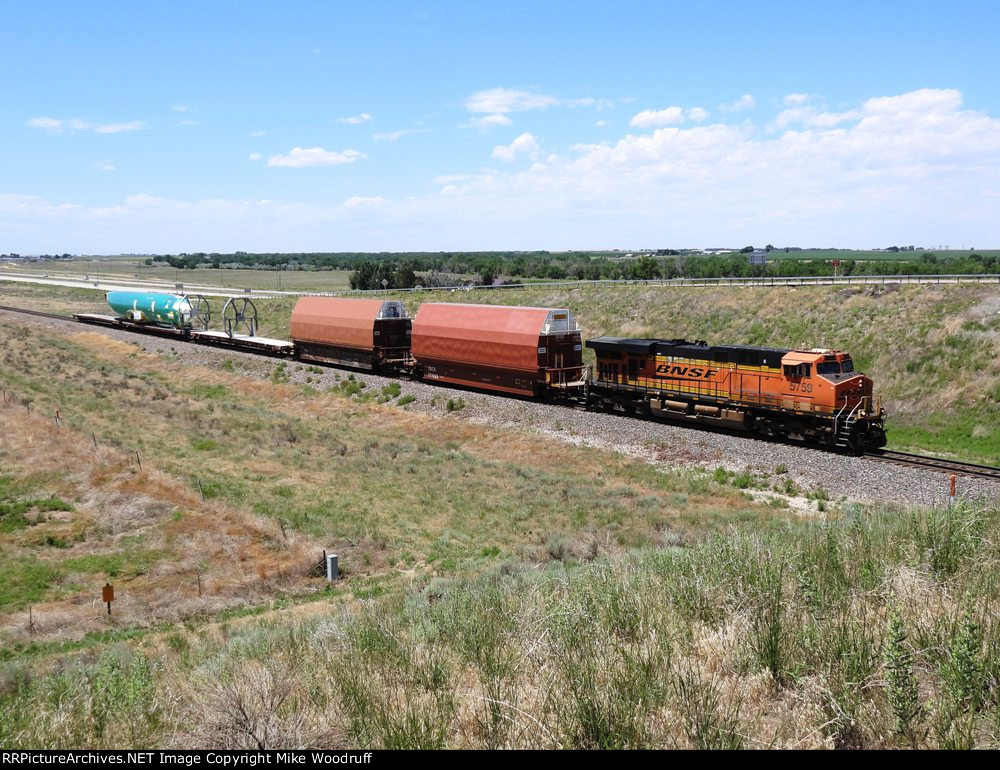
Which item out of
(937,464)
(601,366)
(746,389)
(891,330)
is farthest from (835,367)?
(891,330)

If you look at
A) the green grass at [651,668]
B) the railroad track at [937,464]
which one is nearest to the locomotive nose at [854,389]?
the railroad track at [937,464]

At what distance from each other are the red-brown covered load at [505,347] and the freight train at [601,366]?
6 centimetres

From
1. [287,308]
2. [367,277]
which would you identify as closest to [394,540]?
[287,308]

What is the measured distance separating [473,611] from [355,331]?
36.5 m

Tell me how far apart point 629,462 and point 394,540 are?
405 inches

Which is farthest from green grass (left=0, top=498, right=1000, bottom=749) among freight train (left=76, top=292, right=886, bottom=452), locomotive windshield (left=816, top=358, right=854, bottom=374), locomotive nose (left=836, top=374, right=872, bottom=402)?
freight train (left=76, top=292, right=886, bottom=452)

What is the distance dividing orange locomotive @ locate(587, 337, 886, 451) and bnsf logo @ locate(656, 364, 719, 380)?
39 millimetres

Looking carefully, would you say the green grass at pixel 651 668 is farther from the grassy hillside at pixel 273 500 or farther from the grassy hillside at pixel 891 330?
the grassy hillside at pixel 891 330

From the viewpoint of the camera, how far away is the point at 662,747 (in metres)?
5.18

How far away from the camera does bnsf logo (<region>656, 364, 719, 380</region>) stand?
28.7 m

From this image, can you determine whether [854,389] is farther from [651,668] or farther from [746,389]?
[651,668]

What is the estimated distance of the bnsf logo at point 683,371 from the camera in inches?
1130

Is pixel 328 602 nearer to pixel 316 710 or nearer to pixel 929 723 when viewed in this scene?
pixel 316 710

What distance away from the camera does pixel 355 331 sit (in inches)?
1718
